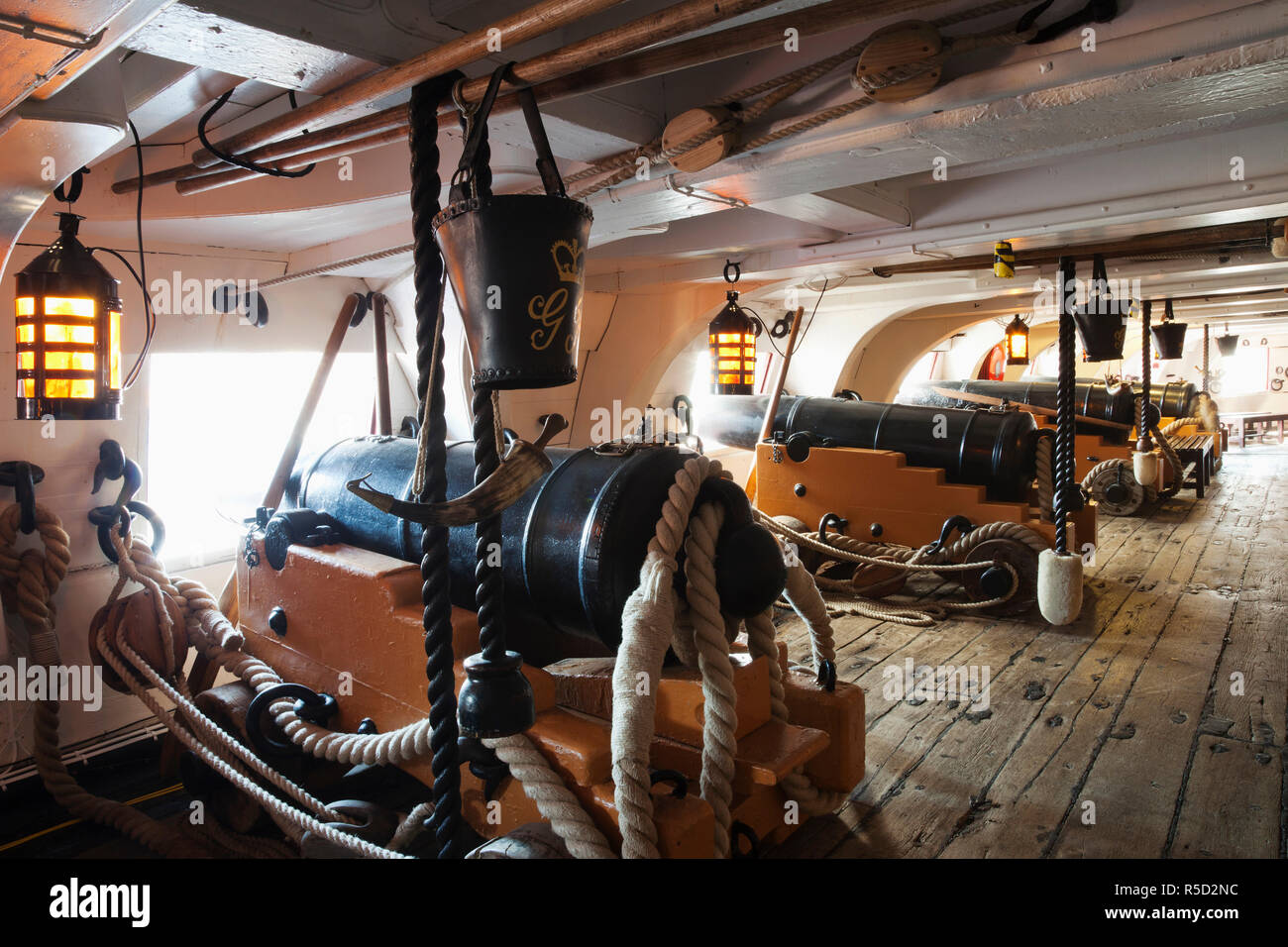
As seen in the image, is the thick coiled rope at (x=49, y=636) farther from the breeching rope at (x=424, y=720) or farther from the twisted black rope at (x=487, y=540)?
the twisted black rope at (x=487, y=540)

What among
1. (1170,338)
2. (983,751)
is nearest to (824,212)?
(983,751)

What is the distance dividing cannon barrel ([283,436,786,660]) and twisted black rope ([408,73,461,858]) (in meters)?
0.74

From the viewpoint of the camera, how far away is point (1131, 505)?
23.0 ft

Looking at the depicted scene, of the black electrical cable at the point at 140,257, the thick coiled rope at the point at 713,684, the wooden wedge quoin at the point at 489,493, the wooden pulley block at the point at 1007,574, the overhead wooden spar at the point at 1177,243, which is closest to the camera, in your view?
the wooden wedge quoin at the point at 489,493

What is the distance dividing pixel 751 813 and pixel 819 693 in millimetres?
397

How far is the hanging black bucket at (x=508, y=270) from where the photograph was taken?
3.38 feet

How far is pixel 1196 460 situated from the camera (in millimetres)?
8328

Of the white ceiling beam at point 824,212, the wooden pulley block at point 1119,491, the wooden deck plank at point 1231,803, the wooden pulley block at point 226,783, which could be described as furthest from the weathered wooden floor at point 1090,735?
the wooden pulley block at point 1119,491

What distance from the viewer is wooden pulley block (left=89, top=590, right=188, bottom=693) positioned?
9.60ft

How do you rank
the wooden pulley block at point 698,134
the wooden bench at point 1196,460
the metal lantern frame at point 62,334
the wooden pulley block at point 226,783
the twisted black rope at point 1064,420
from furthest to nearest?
the wooden bench at point 1196,460 < the twisted black rope at point 1064,420 < the wooden pulley block at point 226,783 < the metal lantern frame at point 62,334 < the wooden pulley block at point 698,134

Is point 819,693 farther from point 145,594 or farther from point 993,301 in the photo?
point 993,301

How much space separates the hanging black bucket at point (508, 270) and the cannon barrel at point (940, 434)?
409 cm

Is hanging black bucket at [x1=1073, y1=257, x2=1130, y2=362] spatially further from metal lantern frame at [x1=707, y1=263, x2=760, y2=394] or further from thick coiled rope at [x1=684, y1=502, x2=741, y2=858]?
thick coiled rope at [x1=684, y1=502, x2=741, y2=858]

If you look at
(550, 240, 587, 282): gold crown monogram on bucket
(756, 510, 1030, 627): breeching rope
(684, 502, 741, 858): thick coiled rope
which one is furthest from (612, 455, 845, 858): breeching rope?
(756, 510, 1030, 627): breeching rope
